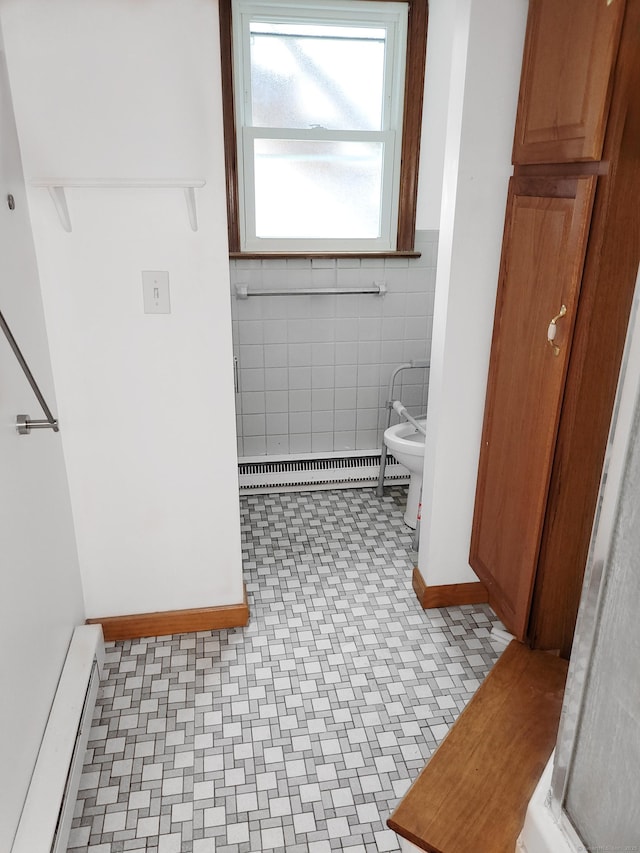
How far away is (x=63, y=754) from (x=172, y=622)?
0.64 metres

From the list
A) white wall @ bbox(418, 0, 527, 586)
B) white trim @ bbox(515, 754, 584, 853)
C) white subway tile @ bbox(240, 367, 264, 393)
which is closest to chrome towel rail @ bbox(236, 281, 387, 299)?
white subway tile @ bbox(240, 367, 264, 393)

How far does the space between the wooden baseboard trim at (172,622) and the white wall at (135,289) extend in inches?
1.2

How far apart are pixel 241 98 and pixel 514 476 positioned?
6.49 ft

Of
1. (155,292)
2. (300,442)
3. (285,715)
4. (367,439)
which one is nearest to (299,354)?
(300,442)

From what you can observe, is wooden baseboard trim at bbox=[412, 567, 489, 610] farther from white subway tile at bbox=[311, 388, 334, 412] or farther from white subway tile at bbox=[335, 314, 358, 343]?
white subway tile at bbox=[335, 314, 358, 343]

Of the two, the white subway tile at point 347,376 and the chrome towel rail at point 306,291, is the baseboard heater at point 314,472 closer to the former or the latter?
the white subway tile at point 347,376

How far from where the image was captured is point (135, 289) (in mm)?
1806

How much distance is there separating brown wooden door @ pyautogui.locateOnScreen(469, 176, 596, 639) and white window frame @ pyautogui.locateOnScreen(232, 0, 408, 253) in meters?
1.22

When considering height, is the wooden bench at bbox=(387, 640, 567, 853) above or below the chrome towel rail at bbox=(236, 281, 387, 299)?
below

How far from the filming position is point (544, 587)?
1733mm

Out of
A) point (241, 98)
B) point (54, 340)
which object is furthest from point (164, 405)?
point (241, 98)

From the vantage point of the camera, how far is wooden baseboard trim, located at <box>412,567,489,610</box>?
230 centimetres

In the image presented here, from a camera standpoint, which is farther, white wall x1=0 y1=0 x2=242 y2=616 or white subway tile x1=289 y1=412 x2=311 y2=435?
white subway tile x1=289 y1=412 x2=311 y2=435

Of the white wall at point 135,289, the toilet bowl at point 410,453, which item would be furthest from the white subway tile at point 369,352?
the white wall at point 135,289
